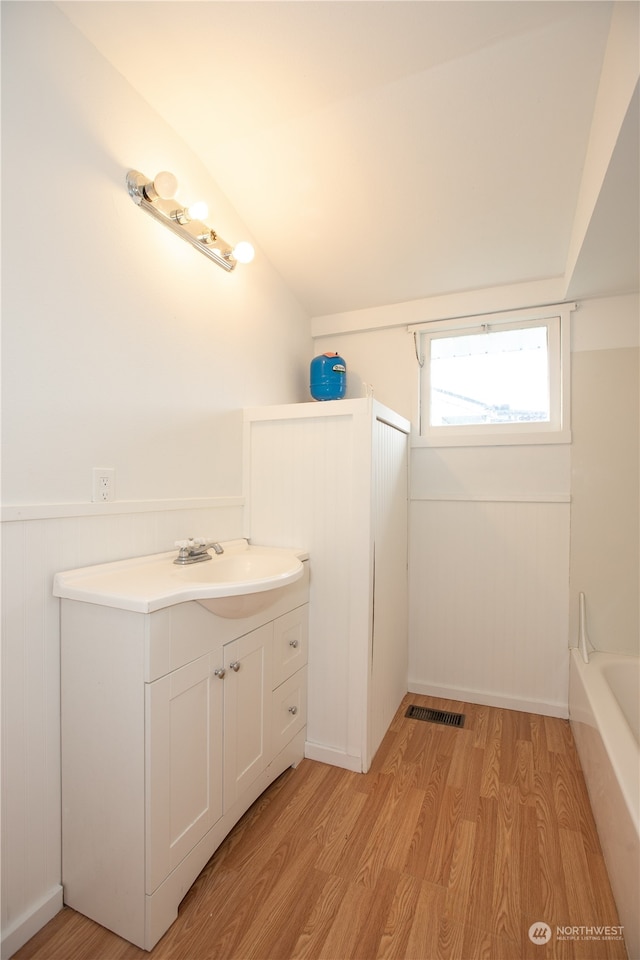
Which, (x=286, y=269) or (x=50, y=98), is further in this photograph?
(x=286, y=269)

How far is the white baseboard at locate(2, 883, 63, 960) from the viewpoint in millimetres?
1129

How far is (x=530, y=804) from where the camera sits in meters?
1.69

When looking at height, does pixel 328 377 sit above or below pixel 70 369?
above

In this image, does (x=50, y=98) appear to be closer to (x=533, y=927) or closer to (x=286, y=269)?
(x=286, y=269)

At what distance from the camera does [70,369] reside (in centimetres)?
136

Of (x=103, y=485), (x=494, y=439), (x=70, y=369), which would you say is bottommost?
(x=103, y=485)

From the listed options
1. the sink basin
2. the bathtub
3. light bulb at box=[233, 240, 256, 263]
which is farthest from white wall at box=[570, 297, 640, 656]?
light bulb at box=[233, 240, 256, 263]

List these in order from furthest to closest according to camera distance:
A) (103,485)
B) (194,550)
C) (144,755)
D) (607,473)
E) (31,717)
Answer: (607,473), (194,550), (103,485), (31,717), (144,755)

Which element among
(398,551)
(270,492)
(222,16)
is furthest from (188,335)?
(398,551)

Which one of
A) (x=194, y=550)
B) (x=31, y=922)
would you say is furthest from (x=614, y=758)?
(x=31, y=922)

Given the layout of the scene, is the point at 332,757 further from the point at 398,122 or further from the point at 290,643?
the point at 398,122

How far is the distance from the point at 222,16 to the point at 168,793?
2.23 m

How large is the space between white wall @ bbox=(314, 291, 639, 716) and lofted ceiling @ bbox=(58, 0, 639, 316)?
0.46m

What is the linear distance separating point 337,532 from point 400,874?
3.80ft
